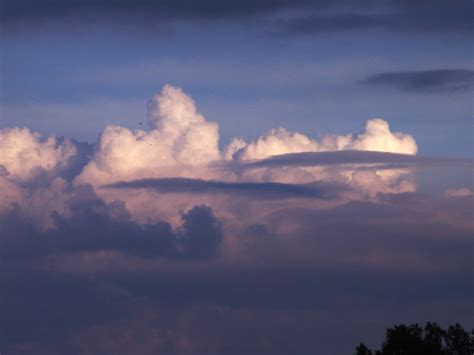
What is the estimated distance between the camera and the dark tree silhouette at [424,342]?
18088 centimetres

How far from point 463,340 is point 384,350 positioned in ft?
64.9

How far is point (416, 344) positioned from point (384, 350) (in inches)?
259

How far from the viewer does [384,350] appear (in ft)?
602

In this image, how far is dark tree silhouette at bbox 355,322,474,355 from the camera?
18088cm

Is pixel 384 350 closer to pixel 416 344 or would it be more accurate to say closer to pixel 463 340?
pixel 416 344

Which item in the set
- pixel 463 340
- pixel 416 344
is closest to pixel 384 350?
pixel 416 344

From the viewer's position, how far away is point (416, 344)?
181000mm

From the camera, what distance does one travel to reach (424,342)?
183250 mm

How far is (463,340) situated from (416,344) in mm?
16357
